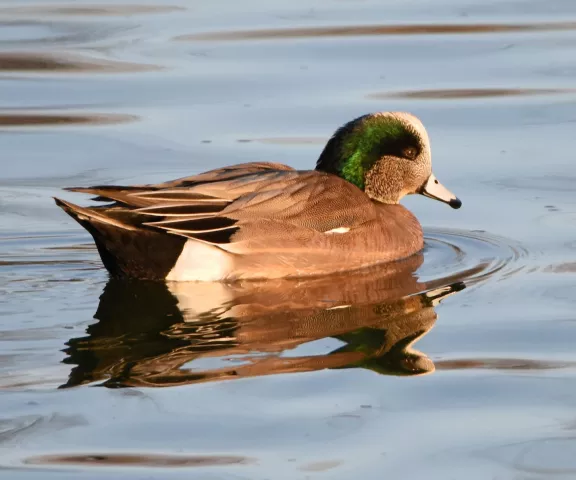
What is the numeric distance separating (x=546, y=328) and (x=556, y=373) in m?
0.66

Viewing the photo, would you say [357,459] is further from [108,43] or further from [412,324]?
[108,43]

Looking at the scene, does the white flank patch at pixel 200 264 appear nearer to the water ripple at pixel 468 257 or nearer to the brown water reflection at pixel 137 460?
the water ripple at pixel 468 257

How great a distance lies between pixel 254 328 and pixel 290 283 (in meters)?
0.99

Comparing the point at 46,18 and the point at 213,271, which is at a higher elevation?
the point at 46,18

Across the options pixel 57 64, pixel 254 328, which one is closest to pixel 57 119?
pixel 57 64

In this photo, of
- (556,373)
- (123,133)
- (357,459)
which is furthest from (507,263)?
(123,133)

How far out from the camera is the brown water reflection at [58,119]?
33.7 feet

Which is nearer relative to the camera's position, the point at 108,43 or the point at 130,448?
the point at 130,448

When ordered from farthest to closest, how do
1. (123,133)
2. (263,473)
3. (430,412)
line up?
1. (123,133)
2. (430,412)
3. (263,473)

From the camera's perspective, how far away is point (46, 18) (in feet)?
43.8

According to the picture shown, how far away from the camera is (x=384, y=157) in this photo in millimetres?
8008

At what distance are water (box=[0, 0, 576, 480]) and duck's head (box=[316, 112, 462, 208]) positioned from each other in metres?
0.36

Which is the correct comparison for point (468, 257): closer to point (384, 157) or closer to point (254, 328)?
point (384, 157)

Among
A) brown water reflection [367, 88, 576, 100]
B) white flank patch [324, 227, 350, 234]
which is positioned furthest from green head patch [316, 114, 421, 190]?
brown water reflection [367, 88, 576, 100]
